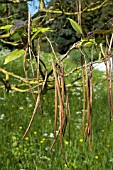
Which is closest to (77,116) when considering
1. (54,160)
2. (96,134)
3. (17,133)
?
(96,134)

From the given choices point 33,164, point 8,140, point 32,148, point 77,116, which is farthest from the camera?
point 77,116

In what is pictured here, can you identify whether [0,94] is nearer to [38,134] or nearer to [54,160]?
[38,134]

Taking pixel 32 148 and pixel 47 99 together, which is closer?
pixel 32 148

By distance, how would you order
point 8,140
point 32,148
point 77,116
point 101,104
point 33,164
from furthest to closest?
1. point 101,104
2. point 77,116
3. point 8,140
4. point 32,148
5. point 33,164

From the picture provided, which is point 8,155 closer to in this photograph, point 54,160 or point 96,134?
point 54,160

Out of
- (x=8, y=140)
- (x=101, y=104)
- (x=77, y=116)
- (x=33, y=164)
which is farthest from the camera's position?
(x=101, y=104)

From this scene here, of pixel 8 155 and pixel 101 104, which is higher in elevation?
pixel 8 155

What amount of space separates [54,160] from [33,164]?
0.44 ft

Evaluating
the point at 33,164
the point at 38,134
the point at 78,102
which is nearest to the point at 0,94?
the point at 78,102

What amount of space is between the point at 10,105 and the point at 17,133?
3.07 feet

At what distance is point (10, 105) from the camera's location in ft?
11.0

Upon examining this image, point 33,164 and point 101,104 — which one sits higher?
point 33,164

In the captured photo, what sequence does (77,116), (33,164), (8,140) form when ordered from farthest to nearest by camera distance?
(77,116) → (8,140) → (33,164)

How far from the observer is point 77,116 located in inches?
124
